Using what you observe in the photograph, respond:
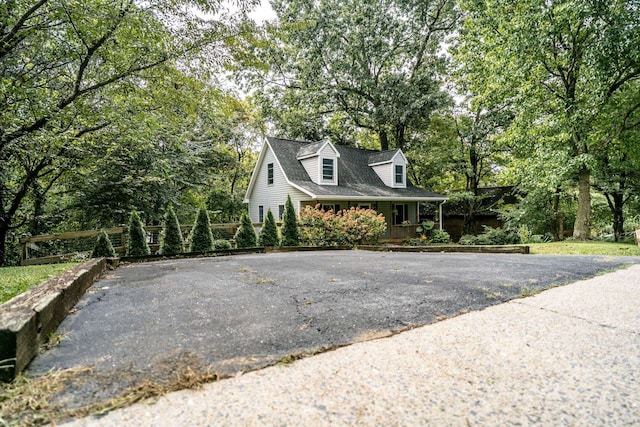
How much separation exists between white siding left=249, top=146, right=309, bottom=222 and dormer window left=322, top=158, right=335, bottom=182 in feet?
5.62

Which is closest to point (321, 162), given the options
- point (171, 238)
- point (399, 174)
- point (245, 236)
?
point (399, 174)

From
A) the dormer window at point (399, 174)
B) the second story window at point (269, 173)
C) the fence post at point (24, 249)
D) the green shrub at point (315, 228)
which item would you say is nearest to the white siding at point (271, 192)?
the second story window at point (269, 173)

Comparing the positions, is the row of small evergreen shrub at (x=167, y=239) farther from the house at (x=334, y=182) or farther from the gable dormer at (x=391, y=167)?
the gable dormer at (x=391, y=167)

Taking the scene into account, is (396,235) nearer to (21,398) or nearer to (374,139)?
(374,139)

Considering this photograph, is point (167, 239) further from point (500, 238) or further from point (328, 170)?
point (500, 238)

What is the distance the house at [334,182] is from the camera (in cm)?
1590

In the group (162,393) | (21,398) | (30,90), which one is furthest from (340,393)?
(30,90)

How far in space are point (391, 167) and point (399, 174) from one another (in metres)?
0.79

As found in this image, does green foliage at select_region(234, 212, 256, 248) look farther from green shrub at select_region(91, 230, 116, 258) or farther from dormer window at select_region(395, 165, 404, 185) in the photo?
dormer window at select_region(395, 165, 404, 185)

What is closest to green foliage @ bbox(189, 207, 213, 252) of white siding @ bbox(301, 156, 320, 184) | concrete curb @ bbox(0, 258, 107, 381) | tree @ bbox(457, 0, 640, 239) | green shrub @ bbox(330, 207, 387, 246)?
green shrub @ bbox(330, 207, 387, 246)

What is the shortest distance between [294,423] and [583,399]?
1310 mm

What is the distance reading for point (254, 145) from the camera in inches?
958

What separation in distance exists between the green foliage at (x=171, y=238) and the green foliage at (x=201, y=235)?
1.39 feet

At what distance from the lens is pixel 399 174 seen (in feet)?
61.7
